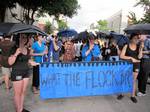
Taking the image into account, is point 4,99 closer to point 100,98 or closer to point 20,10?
point 100,98

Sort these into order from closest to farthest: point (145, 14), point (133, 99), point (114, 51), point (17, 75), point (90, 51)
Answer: point (17, 75), point (133, 99), point (90, 51), point (114, 51), point (145, 14)

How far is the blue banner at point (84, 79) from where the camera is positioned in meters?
6.65

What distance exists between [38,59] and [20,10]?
33431 millimetres

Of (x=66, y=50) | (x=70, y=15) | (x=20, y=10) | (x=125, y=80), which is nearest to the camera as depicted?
(x=125, y=80)

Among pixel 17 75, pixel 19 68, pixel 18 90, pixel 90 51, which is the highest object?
pixel 90 51

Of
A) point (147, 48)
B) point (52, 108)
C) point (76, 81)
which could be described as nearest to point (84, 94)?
point (76, 81)

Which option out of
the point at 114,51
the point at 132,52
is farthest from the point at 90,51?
the point at 114,51

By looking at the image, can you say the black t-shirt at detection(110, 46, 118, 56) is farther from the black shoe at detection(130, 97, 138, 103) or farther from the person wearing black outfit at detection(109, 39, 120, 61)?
the black shoe at detection(130, 97, 138, 103)

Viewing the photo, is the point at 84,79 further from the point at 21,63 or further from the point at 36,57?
the point at 21,63

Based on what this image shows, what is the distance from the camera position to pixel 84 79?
699 cm

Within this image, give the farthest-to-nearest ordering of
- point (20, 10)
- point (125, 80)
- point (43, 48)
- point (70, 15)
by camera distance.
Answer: point (20, 10) → point (70, 15) → point (43, 48) → point (125, 80)

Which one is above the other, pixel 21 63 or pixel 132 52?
pixel 132 52

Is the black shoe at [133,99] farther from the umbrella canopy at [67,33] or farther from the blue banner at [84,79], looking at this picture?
the umbrella canopy at [67,33]

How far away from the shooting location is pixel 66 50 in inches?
425
